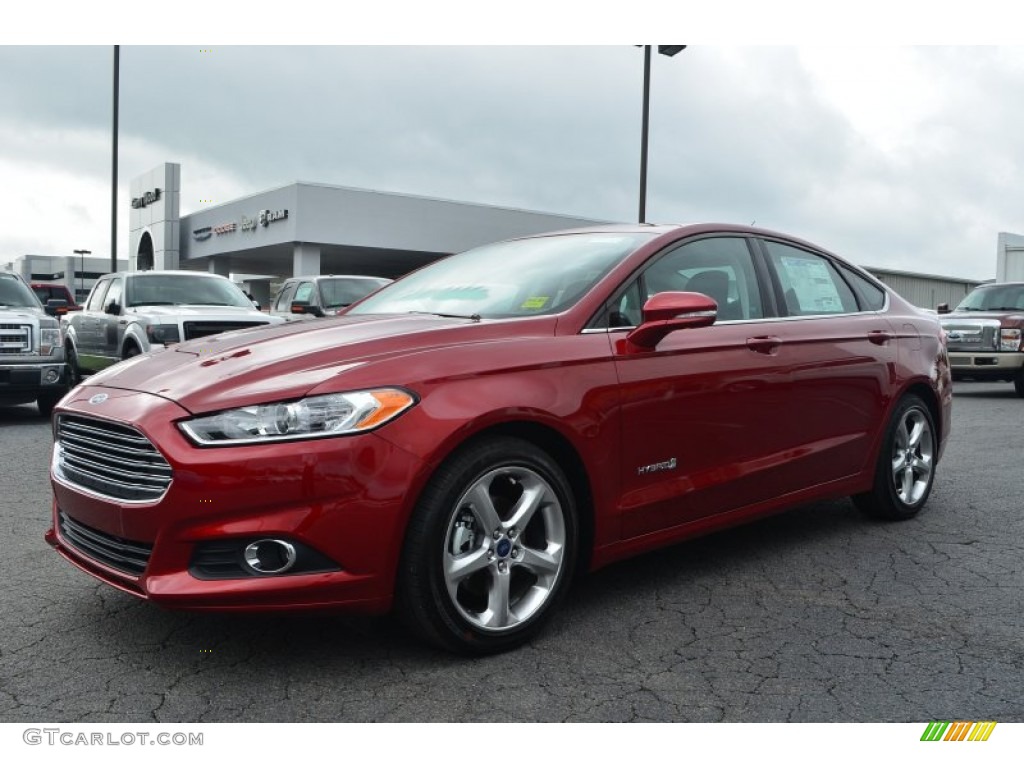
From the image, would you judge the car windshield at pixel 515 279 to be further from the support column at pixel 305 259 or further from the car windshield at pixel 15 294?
the support column at pixel 305 259

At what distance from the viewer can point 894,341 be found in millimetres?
5352

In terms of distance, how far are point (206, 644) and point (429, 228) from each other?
35.3 meters

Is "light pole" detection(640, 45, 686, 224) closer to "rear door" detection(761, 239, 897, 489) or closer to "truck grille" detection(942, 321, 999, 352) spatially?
"truck grille" detection(942, 321, 999, 352)

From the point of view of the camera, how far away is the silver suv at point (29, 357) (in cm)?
1014

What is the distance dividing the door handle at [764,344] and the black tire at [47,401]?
27.3 feet

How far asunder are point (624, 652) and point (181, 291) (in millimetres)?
9782

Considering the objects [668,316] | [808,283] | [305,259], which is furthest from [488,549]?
[305,259]

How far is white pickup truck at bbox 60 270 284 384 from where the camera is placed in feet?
35.2

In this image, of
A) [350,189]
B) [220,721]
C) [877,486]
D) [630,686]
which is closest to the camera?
[220,721]

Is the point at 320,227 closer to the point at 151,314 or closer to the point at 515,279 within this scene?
the point at 151,314

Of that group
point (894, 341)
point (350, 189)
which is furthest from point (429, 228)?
point (894, 341)

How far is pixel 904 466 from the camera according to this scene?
5457mm

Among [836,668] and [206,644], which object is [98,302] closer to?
[206,644]

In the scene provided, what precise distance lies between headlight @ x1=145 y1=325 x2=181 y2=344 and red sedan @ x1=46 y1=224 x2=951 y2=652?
6.47m
